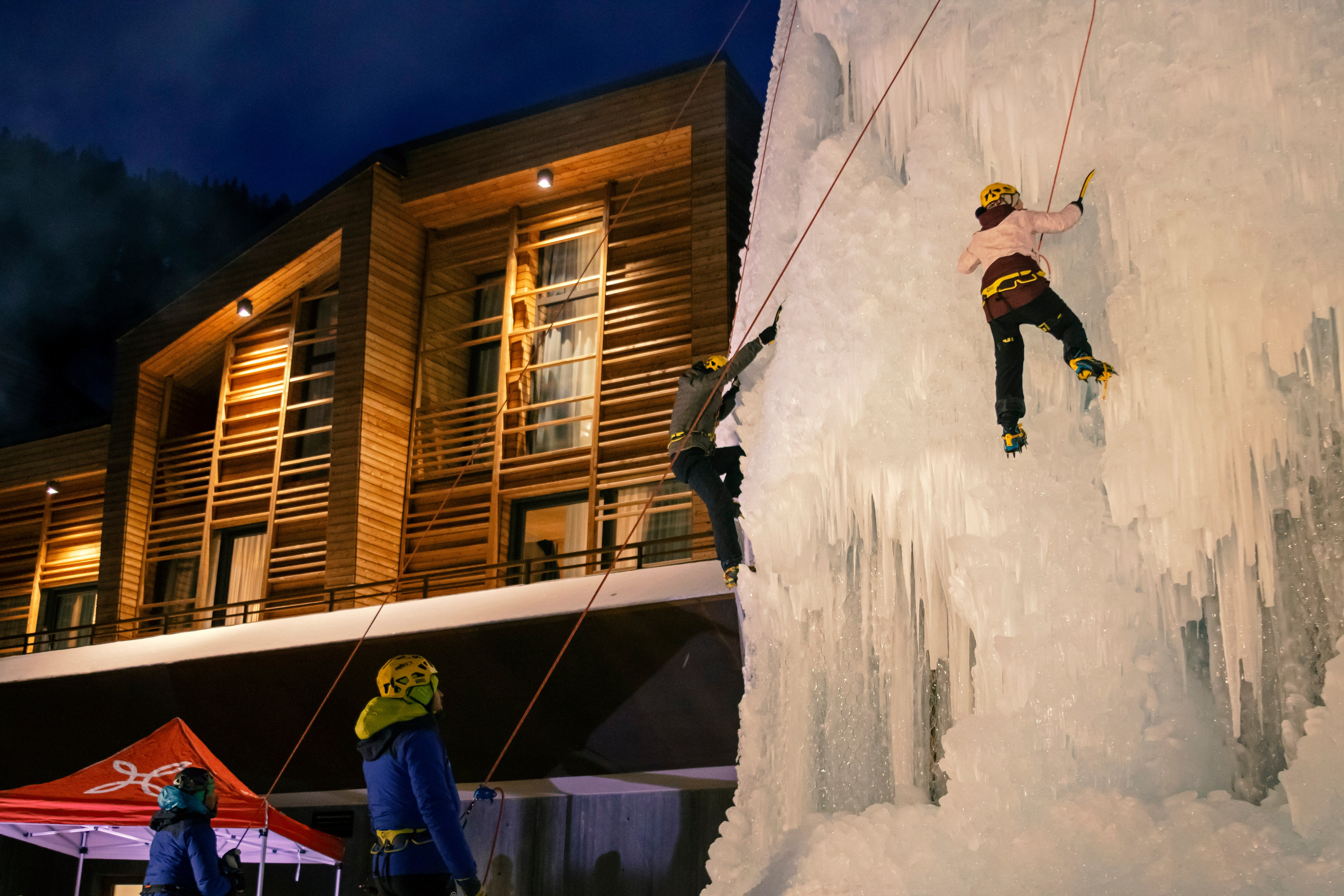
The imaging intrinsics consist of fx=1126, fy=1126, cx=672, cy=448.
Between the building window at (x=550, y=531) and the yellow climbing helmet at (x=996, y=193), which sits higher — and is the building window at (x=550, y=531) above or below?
above

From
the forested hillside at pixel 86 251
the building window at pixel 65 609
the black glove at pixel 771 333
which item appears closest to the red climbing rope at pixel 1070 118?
the black glove at pixel 771 333

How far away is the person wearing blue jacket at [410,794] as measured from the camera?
4141mm

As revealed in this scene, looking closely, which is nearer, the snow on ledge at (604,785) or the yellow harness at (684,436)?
the yellow harness at (684,436)

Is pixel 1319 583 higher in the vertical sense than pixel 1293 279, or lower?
lower

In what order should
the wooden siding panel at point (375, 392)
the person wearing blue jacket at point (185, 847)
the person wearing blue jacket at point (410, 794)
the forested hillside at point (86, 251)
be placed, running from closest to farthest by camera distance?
1. the person wearing blue jacket at point (410, 794)
2. the person wearing blue jacket at point (185, 847)
3. the wooden siding panel at point (375, 392)
4. the forested hillside at point (86, 251)

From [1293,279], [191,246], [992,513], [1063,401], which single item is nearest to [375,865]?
[992,513]

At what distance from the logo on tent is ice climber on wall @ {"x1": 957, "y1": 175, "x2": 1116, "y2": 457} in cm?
645

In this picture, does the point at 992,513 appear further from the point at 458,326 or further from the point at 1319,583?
the point at 458,326

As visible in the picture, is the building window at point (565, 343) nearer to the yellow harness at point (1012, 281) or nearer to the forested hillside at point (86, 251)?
the yellow harness at point (1012, 281)

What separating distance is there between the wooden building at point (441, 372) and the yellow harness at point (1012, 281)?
7392mm

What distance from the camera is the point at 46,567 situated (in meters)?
19.4

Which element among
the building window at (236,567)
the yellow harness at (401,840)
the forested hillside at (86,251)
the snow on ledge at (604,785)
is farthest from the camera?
the forested hillside at (86,251)

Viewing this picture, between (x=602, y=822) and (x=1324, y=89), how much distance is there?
877 centimetres

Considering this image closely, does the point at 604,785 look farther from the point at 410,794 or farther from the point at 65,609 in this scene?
the point at 65,609
